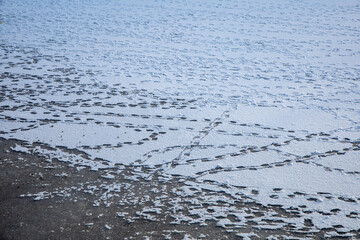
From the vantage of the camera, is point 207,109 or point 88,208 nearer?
point 88,208

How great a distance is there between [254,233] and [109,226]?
1.02 meters

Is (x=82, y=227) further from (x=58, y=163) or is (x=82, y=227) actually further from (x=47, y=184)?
(x=58, y=163)

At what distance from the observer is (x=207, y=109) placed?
5086 millimetres

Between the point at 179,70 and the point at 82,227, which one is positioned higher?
the point at 179,70

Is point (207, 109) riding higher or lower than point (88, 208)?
higher

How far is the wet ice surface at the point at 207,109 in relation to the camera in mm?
3332

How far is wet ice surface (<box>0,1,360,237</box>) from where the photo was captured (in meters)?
3.33

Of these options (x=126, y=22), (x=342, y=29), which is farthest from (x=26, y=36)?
(x=342, y=29)

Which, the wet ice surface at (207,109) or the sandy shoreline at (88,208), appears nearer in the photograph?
the sandy shoreline at (88,208)

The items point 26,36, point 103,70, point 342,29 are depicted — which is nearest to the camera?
point 103,70

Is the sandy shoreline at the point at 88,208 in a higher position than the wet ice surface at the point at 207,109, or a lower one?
lower

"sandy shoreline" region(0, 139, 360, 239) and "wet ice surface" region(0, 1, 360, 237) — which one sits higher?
"wet ice surface" region(0, 1, 360, 237)

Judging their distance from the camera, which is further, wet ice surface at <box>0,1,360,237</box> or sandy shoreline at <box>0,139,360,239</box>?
wet ice surface at <box>0,1,360,237</box>

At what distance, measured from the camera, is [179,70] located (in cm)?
662
